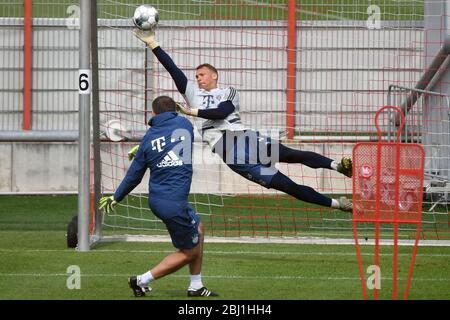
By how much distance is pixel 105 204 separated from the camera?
41.3 feet

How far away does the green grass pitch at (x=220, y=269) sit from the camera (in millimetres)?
12273

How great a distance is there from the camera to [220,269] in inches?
552

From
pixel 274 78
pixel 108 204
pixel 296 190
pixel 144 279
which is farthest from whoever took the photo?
pixel 274 78

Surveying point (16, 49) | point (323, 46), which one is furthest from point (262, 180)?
point (16, 49)

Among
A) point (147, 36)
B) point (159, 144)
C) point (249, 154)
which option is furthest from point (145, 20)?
point (159, 144)

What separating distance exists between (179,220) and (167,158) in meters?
0.57

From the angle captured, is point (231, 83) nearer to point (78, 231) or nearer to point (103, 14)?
point (103, 14)

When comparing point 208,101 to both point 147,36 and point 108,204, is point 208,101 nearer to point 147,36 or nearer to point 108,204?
point 147,36

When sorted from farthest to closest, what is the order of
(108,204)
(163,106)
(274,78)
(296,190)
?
(274,78), (296,190), (108,204), (163,106)

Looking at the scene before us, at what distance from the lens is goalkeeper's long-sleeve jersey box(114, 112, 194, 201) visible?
1196 centimetres

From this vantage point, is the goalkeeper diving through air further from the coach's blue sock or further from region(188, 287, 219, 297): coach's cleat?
region(188, 287, 219, 297): coach's cleat

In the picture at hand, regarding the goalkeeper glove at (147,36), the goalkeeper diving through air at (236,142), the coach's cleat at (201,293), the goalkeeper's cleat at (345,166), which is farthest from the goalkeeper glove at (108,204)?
the goalkeeper's cleat at (345,166)

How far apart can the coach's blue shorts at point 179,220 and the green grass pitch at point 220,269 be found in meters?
0.53

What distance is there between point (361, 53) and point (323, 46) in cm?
66
